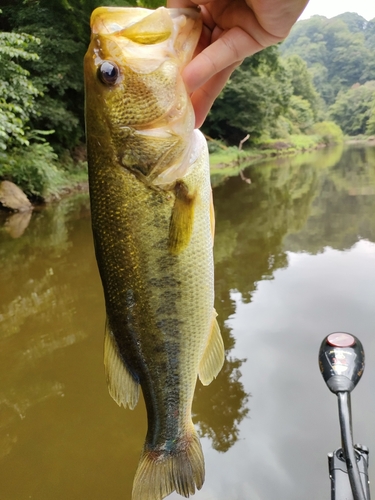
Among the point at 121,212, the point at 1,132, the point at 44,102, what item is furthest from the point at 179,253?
the point at 44,102

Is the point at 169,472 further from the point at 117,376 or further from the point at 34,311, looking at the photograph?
the point at 34,311

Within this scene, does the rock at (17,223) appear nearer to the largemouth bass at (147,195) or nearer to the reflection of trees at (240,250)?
the reflection of trees at (240,250)

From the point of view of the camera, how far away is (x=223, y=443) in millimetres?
2768

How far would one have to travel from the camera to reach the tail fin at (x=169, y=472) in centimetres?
152

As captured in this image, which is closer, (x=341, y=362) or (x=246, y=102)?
(x=341, y=362)

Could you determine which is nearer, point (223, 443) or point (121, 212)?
point (121, 212)

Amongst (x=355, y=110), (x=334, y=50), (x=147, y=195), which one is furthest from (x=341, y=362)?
(x=334, y=50)

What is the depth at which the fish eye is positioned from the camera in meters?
1.30

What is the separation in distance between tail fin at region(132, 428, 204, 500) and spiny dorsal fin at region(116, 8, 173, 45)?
4.56ft

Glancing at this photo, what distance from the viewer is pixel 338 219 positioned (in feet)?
26.8

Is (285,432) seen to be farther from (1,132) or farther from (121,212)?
(1,132)

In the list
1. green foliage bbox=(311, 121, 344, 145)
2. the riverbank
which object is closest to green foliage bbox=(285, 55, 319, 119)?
green foliage bbox=(311, 121, 344, 145)

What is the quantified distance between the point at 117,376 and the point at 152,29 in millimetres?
1157

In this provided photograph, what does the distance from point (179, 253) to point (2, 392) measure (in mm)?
2632
